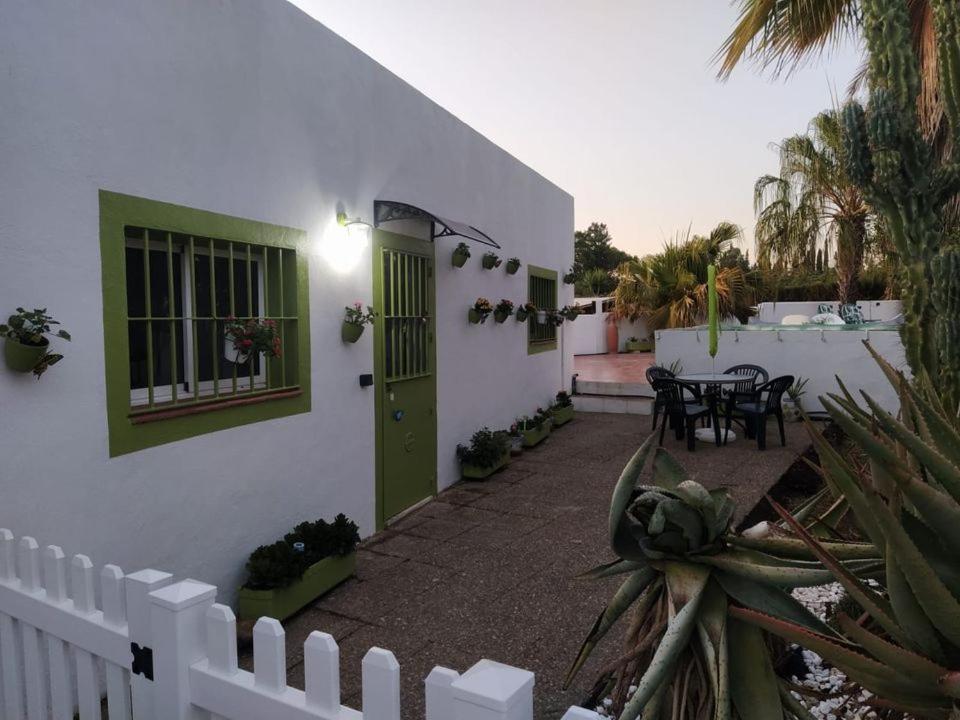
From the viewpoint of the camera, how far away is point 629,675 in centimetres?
118

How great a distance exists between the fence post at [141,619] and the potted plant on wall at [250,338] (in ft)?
7.26

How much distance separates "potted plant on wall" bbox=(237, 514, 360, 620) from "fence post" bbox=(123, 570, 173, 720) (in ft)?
6.81

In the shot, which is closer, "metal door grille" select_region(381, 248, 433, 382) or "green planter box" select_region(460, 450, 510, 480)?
"metal door grille" select_region(381, 248, 433, 382)

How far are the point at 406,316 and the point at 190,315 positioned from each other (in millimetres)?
2516

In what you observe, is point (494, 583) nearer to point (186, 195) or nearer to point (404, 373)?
point (404, 373)

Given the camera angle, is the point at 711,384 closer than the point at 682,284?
Yes

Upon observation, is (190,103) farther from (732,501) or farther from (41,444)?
(732,501)

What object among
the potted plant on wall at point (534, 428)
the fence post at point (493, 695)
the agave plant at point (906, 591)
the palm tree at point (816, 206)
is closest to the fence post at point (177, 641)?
the fence post at point (493, 695)

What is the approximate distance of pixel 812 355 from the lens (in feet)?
31.4

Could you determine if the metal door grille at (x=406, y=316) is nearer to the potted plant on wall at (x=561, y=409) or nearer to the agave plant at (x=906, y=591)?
the potted plant on wall at (x=561, y=409)

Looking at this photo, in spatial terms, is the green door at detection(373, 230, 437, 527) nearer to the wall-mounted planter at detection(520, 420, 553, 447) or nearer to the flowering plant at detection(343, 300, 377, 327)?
the flowering plant at detection(343, 300, 377, 327)

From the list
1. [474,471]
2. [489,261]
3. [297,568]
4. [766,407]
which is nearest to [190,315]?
[297,568]

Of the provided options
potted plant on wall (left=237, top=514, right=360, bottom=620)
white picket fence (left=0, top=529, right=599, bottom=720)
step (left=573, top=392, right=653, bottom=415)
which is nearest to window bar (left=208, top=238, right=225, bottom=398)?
potted plant on wall (left=237, top=514, right=360, bottom=620)

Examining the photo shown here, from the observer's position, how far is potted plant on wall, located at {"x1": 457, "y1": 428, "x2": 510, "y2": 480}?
7.17 m
